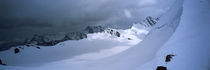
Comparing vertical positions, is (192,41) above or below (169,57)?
above

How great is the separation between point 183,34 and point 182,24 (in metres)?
2.03


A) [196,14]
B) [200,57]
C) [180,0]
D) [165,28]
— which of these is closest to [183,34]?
[196,14]

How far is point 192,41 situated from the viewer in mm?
15398

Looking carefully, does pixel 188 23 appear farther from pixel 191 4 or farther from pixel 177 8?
pixel 177 8

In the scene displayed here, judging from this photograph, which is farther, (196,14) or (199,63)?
(196,14)

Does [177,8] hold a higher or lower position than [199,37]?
higher

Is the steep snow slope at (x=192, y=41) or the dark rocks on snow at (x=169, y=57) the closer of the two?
the steep snow slope at (x=192, y=41)

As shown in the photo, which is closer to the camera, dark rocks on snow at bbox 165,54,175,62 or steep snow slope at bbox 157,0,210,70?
steep snow slope at bbox 157,0,210,70

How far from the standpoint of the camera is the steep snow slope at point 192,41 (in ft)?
44.0

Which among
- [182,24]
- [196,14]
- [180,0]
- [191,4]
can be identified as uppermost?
[180,0]

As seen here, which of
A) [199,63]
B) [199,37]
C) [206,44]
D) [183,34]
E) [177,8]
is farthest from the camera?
[177,8]

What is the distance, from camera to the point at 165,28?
979 inches

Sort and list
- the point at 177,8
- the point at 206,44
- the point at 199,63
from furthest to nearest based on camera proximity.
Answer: the point at 177,8 → the point at 206,44 → the point at 199,63

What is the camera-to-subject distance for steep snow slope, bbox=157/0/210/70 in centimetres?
1342
